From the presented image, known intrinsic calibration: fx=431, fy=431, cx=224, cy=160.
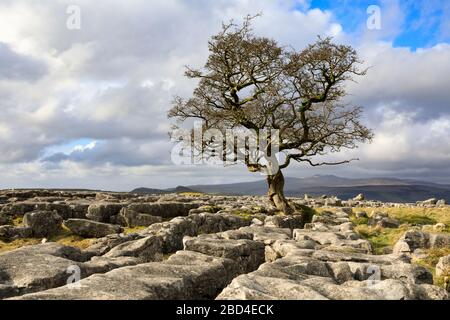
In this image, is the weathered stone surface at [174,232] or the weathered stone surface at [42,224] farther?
the weathered stone surface at [42,224]

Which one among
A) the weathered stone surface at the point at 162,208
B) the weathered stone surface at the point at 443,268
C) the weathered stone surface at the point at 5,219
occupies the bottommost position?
the weathered stone surface at the point at 443,268

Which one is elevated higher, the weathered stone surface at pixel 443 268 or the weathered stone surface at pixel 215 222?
the weathered stone surface at pixel 215 222

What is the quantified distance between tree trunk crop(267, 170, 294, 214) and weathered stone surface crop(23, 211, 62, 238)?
18.7m

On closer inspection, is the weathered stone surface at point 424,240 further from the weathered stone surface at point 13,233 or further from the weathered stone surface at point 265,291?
the weathered stone surface at point 13,233

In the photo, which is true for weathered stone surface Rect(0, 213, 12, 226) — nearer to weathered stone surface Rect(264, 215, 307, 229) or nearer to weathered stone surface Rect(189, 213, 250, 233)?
weathered stone surface Rect(189, 213, 250, 233)

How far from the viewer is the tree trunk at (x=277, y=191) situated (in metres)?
39.2

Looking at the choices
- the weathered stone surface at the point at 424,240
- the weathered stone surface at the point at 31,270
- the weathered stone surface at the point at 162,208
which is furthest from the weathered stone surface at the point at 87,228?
the weathered stone surface at the point at 424,240

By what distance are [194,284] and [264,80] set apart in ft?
94.0


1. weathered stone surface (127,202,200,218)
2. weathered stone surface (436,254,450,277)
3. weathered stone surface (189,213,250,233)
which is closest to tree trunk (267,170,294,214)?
weathered stone surface (127,202,200,218)

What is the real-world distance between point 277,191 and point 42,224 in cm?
2006

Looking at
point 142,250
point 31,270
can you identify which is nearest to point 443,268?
point 142,250

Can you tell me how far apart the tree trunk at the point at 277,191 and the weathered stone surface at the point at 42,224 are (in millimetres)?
18681

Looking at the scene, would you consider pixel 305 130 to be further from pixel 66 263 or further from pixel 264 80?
pixel 66 263
